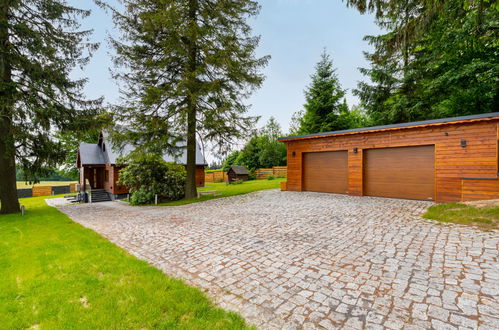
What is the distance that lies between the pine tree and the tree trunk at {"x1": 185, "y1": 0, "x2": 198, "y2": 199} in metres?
13.7

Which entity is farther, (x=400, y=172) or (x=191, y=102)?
(x=191, y=102)

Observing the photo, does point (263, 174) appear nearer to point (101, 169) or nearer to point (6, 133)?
point (101, 169)

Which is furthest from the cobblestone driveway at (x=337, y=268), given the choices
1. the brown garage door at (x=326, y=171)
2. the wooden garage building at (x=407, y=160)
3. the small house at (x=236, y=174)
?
the small house at (x=236, y=174)

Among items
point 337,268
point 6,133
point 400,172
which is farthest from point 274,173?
point 337,268

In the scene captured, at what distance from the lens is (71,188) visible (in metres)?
24.6

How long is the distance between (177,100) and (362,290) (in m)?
9.52

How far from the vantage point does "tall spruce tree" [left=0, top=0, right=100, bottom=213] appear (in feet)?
26.9

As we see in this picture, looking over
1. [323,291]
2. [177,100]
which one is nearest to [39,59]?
[177,100]

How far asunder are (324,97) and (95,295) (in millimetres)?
21269

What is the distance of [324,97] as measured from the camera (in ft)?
66.5

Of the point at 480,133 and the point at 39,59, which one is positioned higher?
the point at 39,59

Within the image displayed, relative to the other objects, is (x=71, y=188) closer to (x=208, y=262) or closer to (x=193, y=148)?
(x=193, y=148)

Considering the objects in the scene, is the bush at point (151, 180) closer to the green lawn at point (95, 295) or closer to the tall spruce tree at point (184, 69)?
the tall spruce tree at point (184, 69)

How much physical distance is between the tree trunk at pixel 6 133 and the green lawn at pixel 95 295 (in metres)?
6.37
